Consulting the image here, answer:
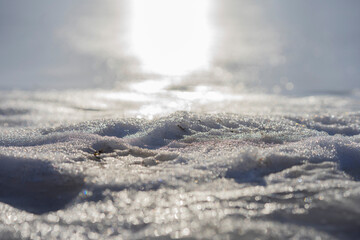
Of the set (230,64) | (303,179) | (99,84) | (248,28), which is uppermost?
(248,28)

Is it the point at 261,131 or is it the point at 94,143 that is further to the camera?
the point at 261,131

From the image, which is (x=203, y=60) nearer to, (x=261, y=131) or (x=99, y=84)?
(x=99, y=84)

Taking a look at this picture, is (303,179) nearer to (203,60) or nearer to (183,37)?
(203,60)

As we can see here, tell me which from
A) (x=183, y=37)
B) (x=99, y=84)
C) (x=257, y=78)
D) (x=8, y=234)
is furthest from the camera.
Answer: (x=183, y=37)

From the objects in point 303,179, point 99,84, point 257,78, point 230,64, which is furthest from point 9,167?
point 230,64

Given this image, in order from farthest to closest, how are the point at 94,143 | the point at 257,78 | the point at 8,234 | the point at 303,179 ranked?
the point at 257,78, the point at 94,143, the point at 303,179, the point at 8,234

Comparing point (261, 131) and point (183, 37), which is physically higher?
point (183, 37)
